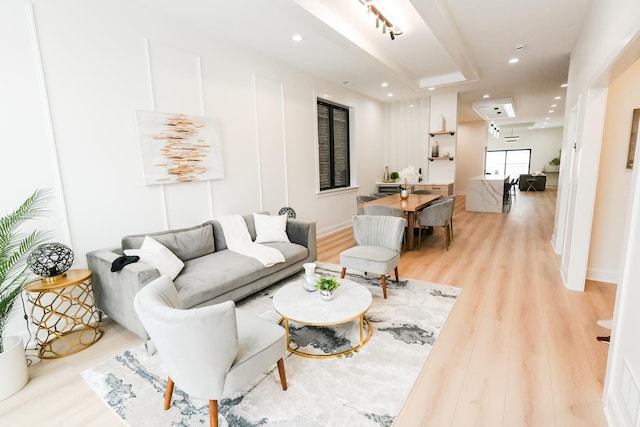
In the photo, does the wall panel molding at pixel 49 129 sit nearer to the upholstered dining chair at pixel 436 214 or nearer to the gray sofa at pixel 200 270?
the gray sofa at pixel 200 270

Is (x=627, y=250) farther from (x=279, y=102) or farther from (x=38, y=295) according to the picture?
(x=279, y=102)

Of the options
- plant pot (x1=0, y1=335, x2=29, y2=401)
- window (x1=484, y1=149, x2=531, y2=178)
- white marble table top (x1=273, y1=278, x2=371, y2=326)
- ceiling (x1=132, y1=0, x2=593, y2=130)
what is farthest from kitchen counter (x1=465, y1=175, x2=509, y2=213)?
plant pot (x1=0, y1=335, x2=29, y2=401)

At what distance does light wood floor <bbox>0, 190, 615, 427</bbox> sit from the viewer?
178 centimetres

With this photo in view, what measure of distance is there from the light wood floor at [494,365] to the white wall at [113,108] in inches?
47.5

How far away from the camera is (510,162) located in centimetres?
1568

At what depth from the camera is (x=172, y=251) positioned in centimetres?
314

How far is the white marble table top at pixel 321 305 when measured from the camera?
7.15 ft

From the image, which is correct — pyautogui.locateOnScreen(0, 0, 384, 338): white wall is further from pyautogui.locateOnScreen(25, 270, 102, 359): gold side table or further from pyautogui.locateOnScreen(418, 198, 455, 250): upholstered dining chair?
pyautogui.locateOnScreen(418, 198, 455, 250): upholstered dining chair

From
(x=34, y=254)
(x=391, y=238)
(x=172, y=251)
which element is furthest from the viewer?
(x=391, y=238)

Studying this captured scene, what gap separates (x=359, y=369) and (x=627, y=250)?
5.56 ft

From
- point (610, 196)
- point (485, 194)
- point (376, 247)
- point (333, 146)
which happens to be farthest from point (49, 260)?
point (485, 194)

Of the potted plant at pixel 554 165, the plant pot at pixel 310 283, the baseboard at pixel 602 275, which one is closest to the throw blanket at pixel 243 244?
the plant pot at pixel 310 283

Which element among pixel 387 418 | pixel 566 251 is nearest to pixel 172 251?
pixel 387 418

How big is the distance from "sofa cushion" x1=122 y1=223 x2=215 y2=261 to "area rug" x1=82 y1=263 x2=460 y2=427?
A: 0.97m
